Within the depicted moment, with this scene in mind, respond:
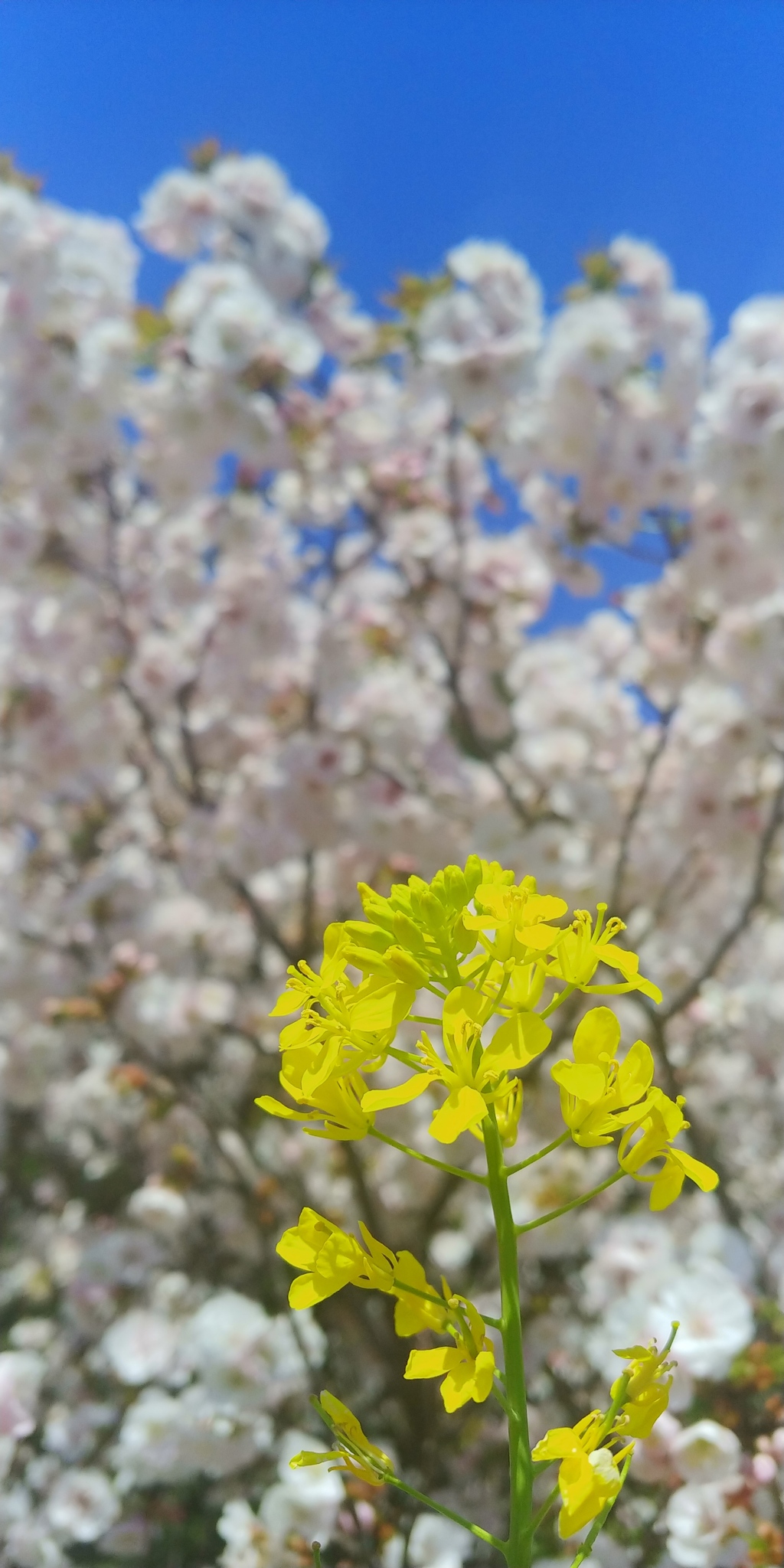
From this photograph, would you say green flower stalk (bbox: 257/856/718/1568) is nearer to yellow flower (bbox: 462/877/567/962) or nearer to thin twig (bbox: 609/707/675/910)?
yellow flower (bbox: 462/877/567/962)

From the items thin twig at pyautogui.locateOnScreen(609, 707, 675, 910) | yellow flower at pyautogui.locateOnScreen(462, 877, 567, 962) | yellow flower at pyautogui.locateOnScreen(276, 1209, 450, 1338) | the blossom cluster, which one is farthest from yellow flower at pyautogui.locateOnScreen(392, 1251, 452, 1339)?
thin twig at pyautogui.locateOnScreen(609, 707, 675, 910)

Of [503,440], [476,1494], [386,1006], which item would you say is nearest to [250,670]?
[503,440]

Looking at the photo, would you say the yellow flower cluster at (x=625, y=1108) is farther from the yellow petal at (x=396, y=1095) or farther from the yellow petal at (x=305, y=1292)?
the yellow petal at (x=305, y=1292)

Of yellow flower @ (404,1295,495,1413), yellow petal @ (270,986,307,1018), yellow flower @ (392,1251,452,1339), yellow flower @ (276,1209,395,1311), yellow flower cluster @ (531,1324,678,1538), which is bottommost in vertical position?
yellow flower cluster @ (531,1324,678,1538)

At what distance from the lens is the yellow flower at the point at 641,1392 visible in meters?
0.57

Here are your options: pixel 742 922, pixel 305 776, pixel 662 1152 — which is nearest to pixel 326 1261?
pixel 662 1152

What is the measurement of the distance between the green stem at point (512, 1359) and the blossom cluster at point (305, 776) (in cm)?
144

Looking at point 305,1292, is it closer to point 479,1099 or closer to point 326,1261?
point 326,1261

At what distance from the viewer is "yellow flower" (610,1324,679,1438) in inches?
22.3

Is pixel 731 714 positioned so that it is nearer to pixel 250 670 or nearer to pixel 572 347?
pixel 572 347

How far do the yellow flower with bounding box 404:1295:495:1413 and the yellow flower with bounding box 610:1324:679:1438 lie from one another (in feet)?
0.30

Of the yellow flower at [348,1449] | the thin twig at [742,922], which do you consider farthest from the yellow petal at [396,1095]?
the thin twig at [742,922]

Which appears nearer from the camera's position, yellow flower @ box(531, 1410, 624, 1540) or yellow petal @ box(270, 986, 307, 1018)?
yellow flower @ box(531, 1410, 624, 1540)

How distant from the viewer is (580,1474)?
0.54 meters
